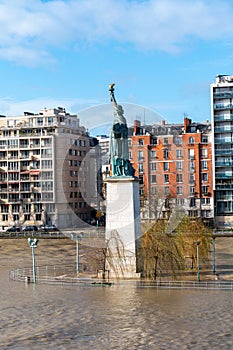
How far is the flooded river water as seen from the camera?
2588 cm

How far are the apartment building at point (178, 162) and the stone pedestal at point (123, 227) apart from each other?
5244 centimetres

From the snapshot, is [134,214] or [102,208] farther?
[102,208]

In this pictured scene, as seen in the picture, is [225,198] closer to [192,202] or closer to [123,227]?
[192,202]

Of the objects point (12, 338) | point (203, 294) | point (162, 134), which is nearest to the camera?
point (12, 338)

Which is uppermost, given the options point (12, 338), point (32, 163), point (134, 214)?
point (32, 163)

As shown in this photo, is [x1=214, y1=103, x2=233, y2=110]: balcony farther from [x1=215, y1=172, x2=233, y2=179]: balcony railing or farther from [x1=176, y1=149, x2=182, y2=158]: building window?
[x1=215, y1=172, x2=233, y2=179]: balcony railing

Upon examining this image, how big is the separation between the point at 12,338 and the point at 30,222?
8146 cm

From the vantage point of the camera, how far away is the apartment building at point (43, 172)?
105938mm

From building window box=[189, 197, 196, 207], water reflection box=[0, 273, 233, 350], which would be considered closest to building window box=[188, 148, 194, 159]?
building window box=[189, 197, 196, 207]

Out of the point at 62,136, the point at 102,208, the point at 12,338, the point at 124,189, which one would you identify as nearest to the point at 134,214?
the point at 124,189

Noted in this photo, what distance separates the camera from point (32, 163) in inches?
4294

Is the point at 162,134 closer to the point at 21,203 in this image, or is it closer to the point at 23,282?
the point at 21,203

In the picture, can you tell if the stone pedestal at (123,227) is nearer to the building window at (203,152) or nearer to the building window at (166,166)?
the building window at (166,166)

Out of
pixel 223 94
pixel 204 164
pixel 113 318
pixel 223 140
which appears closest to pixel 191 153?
pixel 204 164
